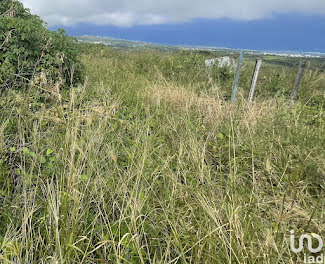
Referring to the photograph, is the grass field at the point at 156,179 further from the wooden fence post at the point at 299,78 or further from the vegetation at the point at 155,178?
the wooden fence post at the point at 299,78

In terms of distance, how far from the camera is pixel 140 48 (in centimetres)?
1019

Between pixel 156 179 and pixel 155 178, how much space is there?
27cm

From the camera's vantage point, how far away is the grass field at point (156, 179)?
1.18 metres

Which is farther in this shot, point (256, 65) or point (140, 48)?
point (140, 48)

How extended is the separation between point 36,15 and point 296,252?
15.2ft

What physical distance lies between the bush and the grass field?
373 millimetres

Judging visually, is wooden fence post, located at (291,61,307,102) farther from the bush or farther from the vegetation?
the bush

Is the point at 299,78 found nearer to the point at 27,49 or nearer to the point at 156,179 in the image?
the point at 156,179

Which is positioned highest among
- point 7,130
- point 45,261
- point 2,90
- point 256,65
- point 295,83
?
point 256,65

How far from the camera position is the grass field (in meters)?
1.18

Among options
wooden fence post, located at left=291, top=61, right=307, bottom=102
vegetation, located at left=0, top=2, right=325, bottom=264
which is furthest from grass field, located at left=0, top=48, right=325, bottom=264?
wooden fence post, located at left=291, top=61, right=307, bottom=102

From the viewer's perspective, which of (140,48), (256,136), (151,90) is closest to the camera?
(256,136)

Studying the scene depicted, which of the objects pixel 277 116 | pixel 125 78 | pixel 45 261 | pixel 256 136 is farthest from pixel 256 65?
pixel 45 261

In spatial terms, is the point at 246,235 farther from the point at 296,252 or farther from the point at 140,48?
the point at 140,48
